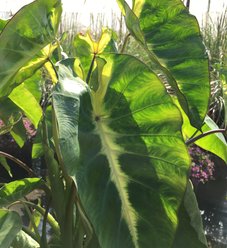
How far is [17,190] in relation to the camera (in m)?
1.26

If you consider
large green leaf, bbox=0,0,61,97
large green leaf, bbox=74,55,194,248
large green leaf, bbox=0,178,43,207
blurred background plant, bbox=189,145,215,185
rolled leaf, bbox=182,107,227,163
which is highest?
large green leaf, bbox=0,0,61,97

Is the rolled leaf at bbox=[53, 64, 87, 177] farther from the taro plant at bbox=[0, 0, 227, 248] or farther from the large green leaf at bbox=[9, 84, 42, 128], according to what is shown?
the large green leaf at bbox=[9, 84, 42, 128]

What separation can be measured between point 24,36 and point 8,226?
412 millimetres

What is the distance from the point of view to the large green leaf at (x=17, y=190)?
4.12ft

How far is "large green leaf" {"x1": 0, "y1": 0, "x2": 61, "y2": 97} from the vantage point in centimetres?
108

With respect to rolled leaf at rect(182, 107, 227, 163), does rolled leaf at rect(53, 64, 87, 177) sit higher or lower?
higher

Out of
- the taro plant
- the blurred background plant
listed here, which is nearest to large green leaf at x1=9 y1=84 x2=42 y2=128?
the taro plant

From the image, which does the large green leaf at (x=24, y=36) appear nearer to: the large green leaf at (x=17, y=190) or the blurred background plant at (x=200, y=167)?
the large green leaf at (x=17, y=190)

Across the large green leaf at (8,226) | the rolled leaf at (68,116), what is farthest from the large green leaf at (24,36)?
the large green leaf at (8,226)

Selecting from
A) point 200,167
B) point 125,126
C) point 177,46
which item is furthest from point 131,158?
point 200,167

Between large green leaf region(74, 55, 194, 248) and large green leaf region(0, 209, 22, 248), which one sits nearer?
large green leaf region(74, 55, 194, 248)

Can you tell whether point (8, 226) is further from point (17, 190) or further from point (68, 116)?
point (68, 116)

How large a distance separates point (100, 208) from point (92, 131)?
0.54ft

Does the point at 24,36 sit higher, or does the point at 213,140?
the point at 24,36
